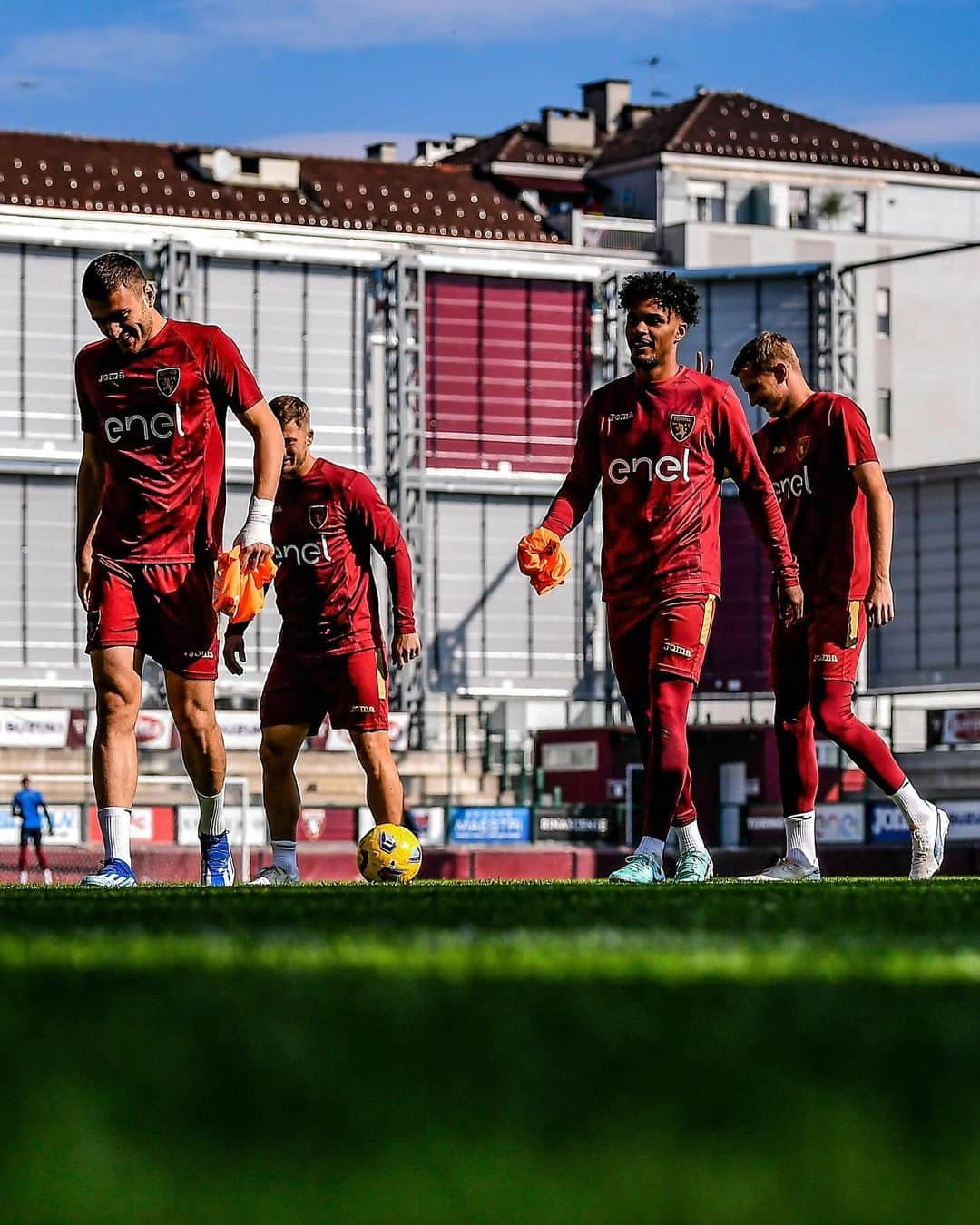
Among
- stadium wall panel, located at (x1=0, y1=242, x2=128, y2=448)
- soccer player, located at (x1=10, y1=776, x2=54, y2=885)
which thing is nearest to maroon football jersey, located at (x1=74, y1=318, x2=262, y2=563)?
soccer player, located at (x1=10, y1=776, x2=54, y2=885)

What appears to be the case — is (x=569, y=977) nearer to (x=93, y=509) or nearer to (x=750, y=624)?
(x=93, y=509)

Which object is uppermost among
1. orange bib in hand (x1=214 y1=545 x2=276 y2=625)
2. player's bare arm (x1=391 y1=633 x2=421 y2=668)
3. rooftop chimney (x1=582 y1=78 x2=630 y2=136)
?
rooftop chimney (x1=582 y1=78 x2=630 y2=136)

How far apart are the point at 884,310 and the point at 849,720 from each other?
56144 mm

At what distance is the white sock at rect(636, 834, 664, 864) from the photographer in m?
8.75

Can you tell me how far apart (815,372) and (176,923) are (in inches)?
1917

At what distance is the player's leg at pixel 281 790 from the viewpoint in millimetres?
10258

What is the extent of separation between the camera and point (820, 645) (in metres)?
9.94

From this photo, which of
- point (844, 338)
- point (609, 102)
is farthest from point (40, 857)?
point (609, 102)

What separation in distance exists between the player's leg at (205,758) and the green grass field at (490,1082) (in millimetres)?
5233

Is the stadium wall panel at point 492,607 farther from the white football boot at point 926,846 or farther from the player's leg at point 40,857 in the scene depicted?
the white football boot at point 926,846

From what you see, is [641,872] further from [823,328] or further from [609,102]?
[609,102]

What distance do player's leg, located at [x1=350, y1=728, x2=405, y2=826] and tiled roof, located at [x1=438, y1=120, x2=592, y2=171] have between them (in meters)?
74.2

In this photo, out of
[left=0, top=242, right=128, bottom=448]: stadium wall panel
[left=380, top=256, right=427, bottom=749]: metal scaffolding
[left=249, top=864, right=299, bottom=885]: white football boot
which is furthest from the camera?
[left=380, top=256, right=427, bottom=749]: metal scaffolding

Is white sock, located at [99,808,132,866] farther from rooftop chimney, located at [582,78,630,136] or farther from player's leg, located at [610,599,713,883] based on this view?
rooftop chimney, located at [582,78,630,136]
